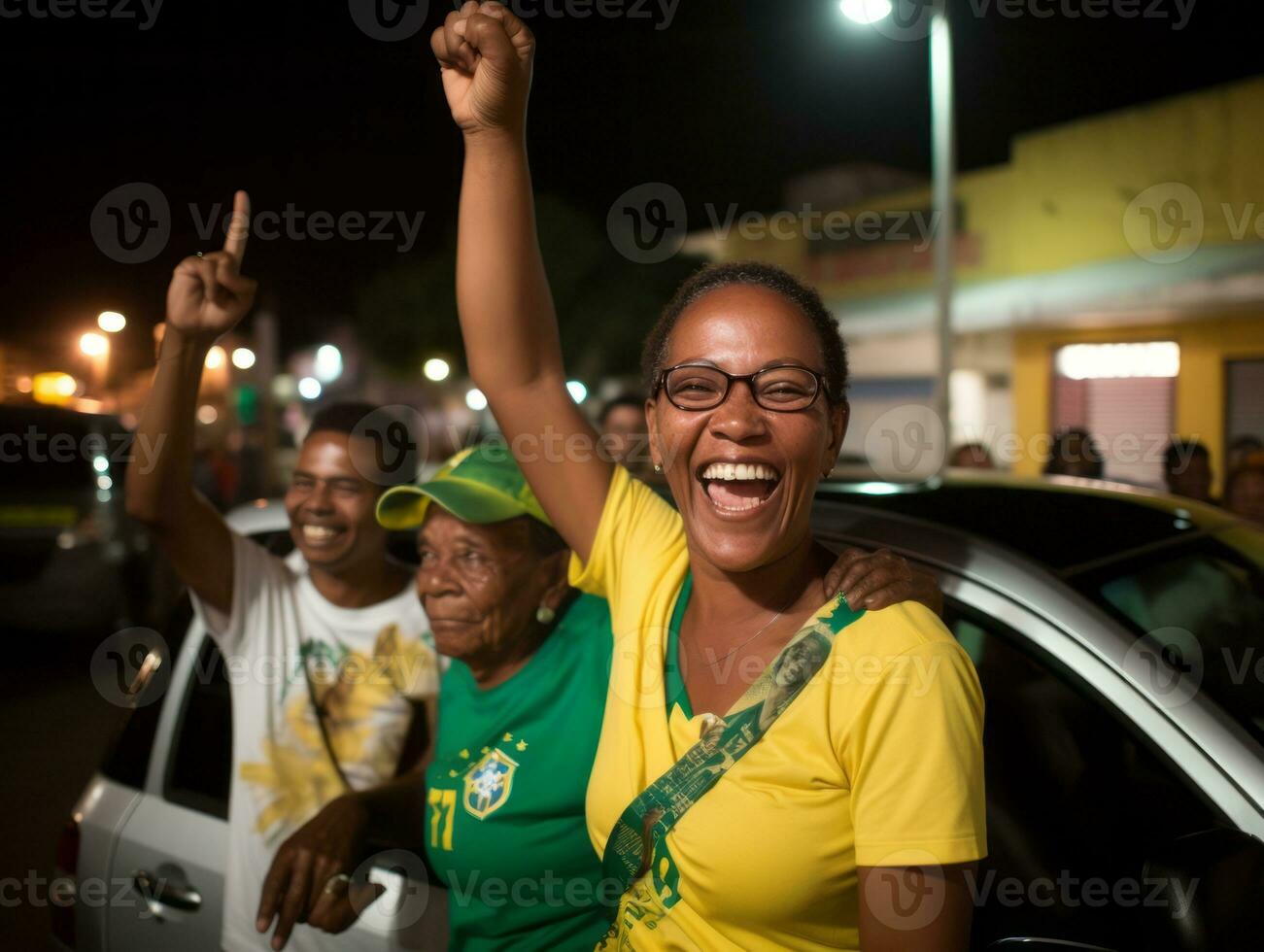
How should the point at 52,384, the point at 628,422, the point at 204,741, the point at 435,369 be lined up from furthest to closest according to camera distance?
the point at 435,369 → the point at 52,384 → the point at 628,422 → the point at 204,741

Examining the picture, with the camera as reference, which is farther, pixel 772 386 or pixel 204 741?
pixel 204 741

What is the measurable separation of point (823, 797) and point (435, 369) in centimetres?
3487

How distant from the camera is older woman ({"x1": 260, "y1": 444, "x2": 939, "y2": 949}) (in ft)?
6.17

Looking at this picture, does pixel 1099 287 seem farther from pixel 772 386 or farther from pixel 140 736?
pixel 772 386

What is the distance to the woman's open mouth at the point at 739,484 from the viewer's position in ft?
5.08

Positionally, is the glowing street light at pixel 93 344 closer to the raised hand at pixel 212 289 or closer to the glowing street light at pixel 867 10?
the glowing street light at pixel 867 10

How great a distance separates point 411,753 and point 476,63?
1.60 meters

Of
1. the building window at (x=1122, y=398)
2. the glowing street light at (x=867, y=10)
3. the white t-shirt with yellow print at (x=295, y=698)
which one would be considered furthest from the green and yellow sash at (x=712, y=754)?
the building window at (x=1122, y=398)

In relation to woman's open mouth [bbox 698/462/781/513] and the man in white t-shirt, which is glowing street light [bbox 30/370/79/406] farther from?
woman's open mouth [bbox 698/462/781/513]

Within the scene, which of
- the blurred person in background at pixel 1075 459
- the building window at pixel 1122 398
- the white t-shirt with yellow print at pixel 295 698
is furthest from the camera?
the building window at pixel 1122 398

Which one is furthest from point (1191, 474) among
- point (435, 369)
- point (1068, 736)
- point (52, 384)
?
point (435, 369)

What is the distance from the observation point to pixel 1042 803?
1928mm

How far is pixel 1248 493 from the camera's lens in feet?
17.5

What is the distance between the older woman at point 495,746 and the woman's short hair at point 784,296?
0.63 m
